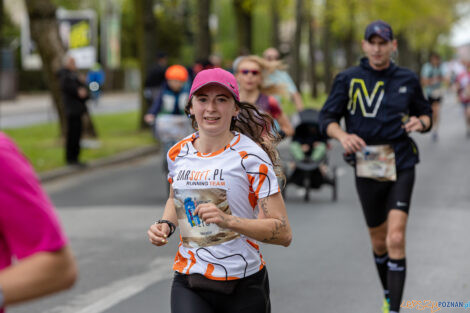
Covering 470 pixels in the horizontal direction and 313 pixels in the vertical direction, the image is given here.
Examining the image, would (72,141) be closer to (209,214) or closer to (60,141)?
(60,141)

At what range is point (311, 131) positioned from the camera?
1209cm

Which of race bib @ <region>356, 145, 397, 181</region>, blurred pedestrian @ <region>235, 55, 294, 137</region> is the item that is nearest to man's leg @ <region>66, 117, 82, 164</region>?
blurred pedestrian @ <region>235, 55, 294, 137</region>

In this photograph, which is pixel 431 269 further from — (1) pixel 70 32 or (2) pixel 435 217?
(1) pixel 70 32

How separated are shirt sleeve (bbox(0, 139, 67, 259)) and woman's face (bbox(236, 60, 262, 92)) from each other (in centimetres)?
633

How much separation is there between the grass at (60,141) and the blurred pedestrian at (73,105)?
310mm

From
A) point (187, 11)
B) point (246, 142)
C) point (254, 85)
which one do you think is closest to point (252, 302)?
point (246, 142)

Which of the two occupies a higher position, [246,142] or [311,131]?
[246,142]

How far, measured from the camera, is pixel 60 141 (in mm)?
20094

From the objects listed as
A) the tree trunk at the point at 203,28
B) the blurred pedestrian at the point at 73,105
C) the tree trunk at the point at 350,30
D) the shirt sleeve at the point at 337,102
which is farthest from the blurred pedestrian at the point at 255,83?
the tree trunk at the point at 350,30

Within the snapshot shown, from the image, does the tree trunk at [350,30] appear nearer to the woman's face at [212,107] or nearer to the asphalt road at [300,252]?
the asphalt road at [300,252]

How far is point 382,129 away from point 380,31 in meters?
0.62

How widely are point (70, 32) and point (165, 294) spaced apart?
22.8 metres

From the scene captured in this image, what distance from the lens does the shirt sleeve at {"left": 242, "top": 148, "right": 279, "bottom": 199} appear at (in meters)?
3.56

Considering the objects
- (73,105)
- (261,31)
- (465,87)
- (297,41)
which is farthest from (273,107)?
(261,31)
